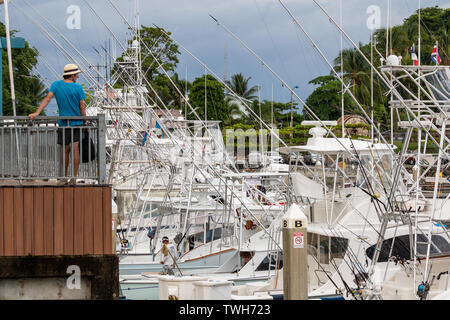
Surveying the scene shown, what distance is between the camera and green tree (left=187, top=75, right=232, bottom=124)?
83.9 metres

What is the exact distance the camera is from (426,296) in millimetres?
14492

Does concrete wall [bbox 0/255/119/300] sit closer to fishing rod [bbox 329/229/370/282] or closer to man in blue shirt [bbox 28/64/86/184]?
man in blue shirt [bbox 28/64/86/184]

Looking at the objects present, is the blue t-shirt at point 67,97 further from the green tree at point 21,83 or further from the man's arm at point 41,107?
the green tree at point 21,83

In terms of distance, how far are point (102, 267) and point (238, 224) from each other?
14.2 metres

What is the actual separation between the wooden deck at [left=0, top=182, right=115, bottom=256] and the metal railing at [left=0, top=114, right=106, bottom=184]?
0.45 m

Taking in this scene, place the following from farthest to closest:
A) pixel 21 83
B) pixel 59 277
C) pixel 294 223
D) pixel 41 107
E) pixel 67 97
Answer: pixel 21 83, pixel 294 223, pixel 67 97, pixel 41 107, pixel 59 277

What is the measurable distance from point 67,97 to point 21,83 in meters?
65.6

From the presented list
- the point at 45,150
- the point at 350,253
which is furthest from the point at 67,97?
the point at 350,253

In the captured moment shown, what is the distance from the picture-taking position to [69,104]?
1150 centimetres

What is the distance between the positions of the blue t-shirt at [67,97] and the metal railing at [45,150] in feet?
0.81

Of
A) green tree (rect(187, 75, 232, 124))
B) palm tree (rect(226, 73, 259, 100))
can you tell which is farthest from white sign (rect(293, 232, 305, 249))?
palm tree (rect(226, 73, 259, 100))

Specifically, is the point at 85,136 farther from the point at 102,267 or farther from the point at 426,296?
the point at 426,296

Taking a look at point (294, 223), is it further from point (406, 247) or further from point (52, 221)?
point (406, 247)

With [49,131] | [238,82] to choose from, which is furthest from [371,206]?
[238,82]
